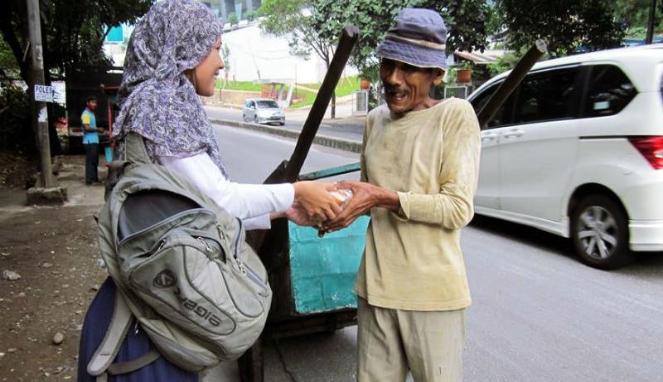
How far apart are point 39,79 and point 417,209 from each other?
7.83m

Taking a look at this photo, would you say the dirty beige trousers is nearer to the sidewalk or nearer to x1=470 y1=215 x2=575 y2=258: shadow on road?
the sidewalk

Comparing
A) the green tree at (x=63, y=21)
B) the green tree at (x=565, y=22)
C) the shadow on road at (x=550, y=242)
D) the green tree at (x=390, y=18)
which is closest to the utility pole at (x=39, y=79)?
the green tree at (x=63, y=21)

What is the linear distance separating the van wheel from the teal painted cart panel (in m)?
2.78

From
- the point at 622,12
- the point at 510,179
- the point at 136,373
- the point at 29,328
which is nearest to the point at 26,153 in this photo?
the point at 29,328

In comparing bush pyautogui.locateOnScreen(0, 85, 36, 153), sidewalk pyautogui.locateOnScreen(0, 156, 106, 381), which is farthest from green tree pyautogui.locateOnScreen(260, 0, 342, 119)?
sidewalk pyautogui.locateOnScreen(0, 156, 106, 381)

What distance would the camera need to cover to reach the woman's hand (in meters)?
1.67

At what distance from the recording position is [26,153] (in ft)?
45.9

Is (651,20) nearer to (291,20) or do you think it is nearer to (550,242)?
(550,242)

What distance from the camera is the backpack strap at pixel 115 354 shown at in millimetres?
1343

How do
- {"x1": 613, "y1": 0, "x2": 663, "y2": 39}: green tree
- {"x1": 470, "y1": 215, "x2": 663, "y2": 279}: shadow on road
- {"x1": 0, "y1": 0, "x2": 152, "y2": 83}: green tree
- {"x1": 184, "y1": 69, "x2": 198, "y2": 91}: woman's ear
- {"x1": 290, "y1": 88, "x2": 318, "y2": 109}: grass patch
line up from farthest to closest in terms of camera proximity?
{"x1": 290, "y1": 88, "x2": 318, "y2": 109}: grass patch, {"x1": 613, "y1": 0, "x2": 663, "y2": 39}: green tree, {"x1": 0, "y1": 0, "x2": 152, "y2": 83}: green tree, {"x1": 470, "y1": 215, "x2": 663, "y2": 279}: shadow on road, {"x1": 184, "y1": 69, "x2": 198, "y2": 91}: woman's ear

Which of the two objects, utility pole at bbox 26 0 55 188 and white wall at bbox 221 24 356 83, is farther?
white wall at bbox 221 24 356 83

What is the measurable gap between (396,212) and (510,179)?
443cm

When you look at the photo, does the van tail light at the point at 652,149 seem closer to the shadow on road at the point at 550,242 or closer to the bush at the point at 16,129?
the shadow on road at the point at 550,242

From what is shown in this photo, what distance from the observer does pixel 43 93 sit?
782 centimetres
